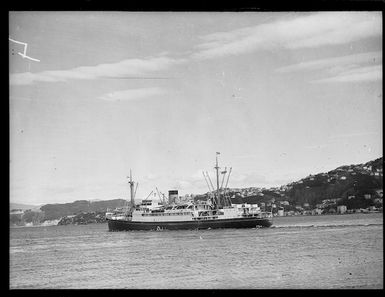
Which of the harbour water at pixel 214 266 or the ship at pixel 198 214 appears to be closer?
the harbour water at pixel 214 266

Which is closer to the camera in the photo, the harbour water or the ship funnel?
the harbour water

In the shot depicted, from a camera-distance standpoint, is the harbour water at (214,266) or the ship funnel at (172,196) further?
the ship funnel at (172,196)

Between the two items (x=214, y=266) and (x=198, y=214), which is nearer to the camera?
(x=214, y=266)

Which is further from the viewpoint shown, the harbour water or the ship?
the ship

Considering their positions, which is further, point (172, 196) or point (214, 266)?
point (172, 196)
